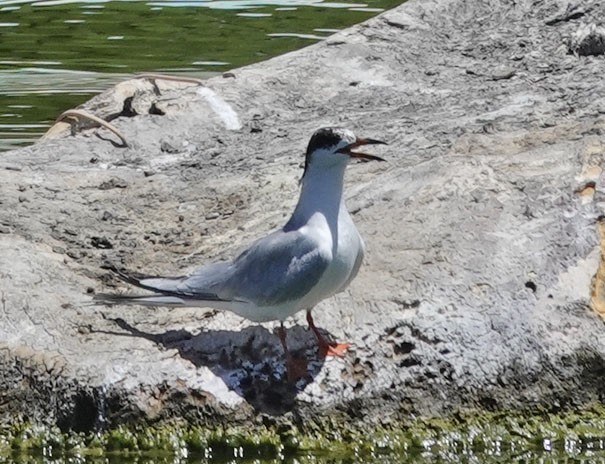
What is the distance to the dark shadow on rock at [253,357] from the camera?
5723 mm

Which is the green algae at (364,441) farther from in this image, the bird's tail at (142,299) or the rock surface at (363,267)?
the bird's tail at (142,299)

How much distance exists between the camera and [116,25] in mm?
13594

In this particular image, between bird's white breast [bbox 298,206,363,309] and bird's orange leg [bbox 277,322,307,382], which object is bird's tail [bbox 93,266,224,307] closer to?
bird's orange leg [bbox 277,322,307,382]

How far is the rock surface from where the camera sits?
5750 millimetres

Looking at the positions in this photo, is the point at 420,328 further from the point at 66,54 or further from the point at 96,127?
the point at 66,54

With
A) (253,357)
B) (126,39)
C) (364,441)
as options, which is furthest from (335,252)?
(126,39)

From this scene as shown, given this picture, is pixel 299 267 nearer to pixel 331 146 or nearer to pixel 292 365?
pixel 292 365

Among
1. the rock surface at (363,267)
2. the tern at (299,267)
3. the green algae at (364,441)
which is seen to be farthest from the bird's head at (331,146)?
the green algae at (364,441)

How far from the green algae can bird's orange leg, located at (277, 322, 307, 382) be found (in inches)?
7.8

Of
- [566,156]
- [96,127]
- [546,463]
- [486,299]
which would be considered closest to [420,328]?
[486,299]

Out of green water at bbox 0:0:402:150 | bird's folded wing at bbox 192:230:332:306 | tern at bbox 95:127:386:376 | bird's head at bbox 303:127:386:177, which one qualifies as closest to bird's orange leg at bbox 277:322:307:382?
tern at bbox 95:127:386:376

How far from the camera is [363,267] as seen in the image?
243 inches

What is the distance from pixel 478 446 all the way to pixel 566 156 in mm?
1472

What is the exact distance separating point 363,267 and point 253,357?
2.16 ft
